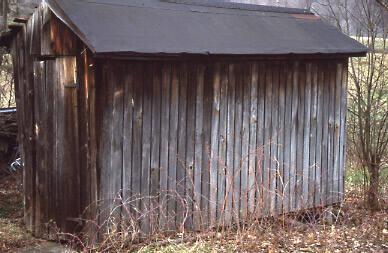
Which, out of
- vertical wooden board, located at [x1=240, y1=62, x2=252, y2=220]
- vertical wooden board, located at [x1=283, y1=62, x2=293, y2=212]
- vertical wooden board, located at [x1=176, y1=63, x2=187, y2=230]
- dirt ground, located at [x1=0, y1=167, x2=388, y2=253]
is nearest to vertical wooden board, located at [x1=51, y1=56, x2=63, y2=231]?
dirt ground, located at [x1=0, y1=167, x2=388, y2=253]

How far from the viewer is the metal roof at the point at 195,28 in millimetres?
6145

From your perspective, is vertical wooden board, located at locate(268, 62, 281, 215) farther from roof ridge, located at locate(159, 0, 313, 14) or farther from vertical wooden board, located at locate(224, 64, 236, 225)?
roof ridge, located at locate(159, 0, 313, 14)

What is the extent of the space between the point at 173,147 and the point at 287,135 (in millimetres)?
2128

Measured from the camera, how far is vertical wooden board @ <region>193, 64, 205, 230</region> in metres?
7.01

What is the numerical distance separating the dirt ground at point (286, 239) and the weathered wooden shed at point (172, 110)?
1.21 ft

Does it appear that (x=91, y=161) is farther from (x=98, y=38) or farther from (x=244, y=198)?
(x=244, y=198)

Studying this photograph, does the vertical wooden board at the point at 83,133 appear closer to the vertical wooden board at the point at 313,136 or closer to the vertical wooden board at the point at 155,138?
the vertical wooden board at the point at 155,138

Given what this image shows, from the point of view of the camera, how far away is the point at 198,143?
7.08 metres

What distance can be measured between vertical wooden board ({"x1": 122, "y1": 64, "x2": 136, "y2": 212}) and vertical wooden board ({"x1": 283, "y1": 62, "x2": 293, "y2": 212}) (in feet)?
8.85

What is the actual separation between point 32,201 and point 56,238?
835mm

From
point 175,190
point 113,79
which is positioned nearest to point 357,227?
point 175,190

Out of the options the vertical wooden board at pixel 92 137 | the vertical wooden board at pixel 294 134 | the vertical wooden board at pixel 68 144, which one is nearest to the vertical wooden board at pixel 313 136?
the vertical wooden board at pixel 294 134

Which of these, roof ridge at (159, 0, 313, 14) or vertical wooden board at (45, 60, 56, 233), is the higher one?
roof ridge at (159, 0, 313, 14)

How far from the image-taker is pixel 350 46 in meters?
8.52
